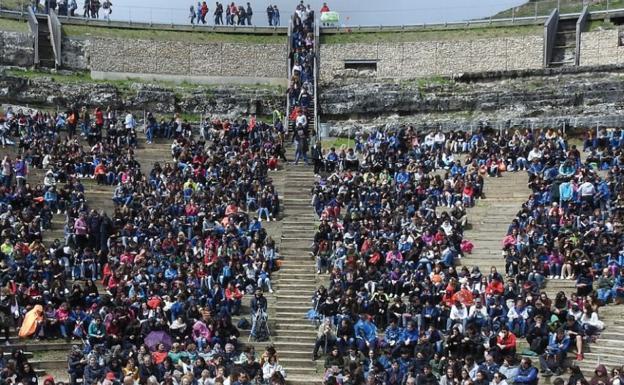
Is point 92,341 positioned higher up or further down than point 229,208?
further down

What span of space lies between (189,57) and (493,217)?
18.9 m

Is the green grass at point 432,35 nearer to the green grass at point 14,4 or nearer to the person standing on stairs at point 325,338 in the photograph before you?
the green grass at point 14,4

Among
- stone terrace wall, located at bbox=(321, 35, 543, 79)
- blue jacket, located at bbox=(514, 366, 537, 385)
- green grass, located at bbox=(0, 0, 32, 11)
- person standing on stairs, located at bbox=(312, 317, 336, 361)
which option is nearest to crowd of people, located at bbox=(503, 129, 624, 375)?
blue jacket, located at bbox=(514, 366, 537, 385)

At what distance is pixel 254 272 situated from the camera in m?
27.5

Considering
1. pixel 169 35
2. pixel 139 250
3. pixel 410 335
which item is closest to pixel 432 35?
pixel 169 35

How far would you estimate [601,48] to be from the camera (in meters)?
41.6

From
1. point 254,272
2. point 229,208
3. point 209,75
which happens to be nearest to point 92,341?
point 254,272

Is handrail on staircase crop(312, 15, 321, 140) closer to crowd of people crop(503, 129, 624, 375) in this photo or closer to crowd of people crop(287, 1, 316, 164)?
crowd of people crop(287, 1, 316, 164)

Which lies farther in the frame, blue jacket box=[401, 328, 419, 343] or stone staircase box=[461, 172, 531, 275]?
stone staircase box=[461, 172, 531, 275]

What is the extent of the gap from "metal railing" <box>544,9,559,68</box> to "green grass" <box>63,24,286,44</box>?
10.8m

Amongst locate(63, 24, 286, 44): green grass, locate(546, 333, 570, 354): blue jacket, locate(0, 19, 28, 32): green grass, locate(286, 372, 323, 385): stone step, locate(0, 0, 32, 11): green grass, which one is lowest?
locate(286, 372, 323, 385): stone step

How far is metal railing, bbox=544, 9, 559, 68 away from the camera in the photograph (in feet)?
139

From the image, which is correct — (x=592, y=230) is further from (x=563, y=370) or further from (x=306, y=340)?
(x=306, y=340)

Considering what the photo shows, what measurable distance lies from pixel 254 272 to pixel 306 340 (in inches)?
107
